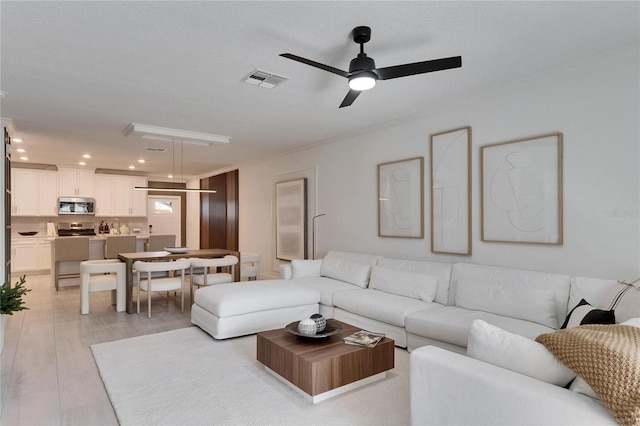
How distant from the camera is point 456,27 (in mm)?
2439

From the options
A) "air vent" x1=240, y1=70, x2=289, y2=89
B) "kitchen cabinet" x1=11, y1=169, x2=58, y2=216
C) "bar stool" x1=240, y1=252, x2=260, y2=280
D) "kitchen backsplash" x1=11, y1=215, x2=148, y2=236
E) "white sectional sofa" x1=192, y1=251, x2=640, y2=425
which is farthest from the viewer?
"kitchen backsplash" x1=11, y1=215, x2=148, y2=236

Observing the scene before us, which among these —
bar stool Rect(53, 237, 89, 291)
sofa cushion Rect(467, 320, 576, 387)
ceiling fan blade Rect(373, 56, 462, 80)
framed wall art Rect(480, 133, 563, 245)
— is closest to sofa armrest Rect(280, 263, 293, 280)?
framed wall art Rect(480, 133, 563, 245)

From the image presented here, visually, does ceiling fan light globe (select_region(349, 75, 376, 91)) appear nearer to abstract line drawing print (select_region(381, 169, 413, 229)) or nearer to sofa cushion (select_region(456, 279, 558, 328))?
sofa cushion (select_region(456, 279, 558, 328))

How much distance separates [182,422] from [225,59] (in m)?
2.58

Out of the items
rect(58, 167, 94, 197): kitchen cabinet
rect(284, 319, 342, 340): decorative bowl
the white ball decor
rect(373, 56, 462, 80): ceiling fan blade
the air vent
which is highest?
the air vent

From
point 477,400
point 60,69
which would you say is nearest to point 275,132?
point 60,69

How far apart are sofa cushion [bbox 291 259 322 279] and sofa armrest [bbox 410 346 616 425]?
3.39m

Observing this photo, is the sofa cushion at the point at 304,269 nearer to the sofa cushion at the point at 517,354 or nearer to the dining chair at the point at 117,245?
the sofa cushion at the point at 517,354

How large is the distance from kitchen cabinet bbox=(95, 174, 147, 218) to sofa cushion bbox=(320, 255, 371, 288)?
6119 mm

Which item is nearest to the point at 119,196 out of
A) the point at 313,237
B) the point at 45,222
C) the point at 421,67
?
the point at 45,222

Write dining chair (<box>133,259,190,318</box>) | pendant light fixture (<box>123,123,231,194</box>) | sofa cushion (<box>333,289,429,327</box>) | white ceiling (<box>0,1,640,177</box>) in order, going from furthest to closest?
pendant light fixture (<box>123,123,231,194</box>)
dining chair (<box>133,259,190,318</box>)
sofa cushion (<box>333,289,429,327</box>)
white ceiling (<box>0,1,640,177</box>)

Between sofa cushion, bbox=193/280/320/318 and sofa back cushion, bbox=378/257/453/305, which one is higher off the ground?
sofa back cushion, bbox=378/257/453/305

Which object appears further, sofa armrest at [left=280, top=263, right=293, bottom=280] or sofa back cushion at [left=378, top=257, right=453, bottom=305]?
sofa armrest at [left=280, top=263, right=293, bottom=280]

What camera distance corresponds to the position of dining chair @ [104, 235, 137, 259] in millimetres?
7176
